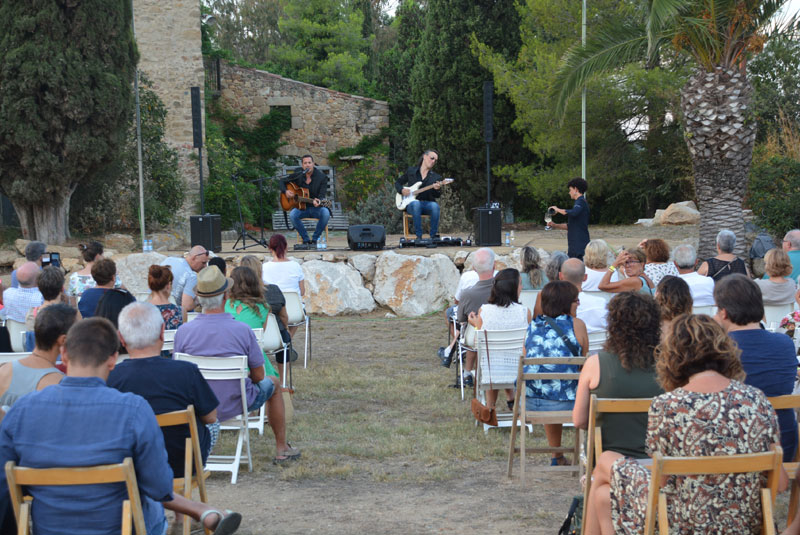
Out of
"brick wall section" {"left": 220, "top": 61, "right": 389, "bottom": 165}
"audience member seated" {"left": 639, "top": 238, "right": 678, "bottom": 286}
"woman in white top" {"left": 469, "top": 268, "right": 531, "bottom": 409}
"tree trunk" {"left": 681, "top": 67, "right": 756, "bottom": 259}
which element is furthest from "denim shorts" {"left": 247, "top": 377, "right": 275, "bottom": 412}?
"brick wall section" {"left": 220, "top": 61, "right": 389, "bottom": 165}

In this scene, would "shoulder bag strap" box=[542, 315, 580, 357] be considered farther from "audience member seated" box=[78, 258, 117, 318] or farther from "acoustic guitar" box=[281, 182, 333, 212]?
"acoustic guitar" box=[281, 182, 333, 212]

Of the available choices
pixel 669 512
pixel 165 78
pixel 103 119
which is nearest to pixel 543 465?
pixel 669 512

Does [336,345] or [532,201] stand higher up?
[532,201]

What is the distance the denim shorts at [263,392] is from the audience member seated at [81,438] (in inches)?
73.3

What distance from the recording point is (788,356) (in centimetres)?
343

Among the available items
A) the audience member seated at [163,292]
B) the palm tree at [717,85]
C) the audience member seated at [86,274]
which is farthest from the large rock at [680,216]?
the audience member seated at [163,292]

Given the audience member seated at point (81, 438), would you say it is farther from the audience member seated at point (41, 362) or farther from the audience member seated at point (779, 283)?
the audience member seated at point (779, 283)

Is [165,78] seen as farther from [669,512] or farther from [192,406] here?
[669,512]

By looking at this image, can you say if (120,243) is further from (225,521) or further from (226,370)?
(225,521)

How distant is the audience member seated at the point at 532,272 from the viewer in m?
6.34

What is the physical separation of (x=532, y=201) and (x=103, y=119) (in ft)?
31.1

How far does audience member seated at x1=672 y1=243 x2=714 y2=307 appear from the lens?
558 cm

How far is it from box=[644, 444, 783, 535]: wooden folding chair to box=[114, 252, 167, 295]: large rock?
971cm

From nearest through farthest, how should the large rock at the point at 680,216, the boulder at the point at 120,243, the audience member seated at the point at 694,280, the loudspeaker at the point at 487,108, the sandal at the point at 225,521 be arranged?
the sandal at the point at 225,521 → the audience member seated at the point at 694,280 → the loudspeaker at the point at 487,108 → the boulder at the point at 120,243 → the large rock at the point at 680,216
